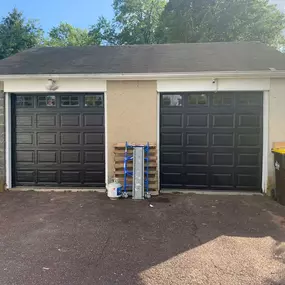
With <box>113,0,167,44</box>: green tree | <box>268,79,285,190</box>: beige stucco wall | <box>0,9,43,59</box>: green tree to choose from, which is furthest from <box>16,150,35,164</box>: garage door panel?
<box>113,0,167,44</box>: green tree

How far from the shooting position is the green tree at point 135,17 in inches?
1006

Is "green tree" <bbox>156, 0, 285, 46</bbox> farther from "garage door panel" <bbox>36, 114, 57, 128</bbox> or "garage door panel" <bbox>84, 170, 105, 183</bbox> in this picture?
"garage door panel" <bbox>84, 170, 105, 183</bbox>

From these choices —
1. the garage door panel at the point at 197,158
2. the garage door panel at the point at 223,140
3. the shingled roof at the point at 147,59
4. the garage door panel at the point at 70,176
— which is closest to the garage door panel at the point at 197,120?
the garage door panel at the point at 223,140

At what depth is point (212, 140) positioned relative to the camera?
6340mm

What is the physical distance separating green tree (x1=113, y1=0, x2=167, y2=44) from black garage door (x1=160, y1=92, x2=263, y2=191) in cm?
2110

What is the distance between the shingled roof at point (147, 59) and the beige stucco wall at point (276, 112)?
16.6 inches

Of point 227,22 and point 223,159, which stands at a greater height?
point 227,22

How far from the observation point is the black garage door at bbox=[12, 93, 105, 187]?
652 centimetres

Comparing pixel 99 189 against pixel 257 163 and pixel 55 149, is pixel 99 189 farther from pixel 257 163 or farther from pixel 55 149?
pixel 257 163

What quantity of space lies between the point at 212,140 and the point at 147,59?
9.39ft

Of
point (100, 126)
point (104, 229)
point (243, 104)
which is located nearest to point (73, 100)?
point (100, 126)

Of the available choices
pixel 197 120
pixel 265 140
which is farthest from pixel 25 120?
pixel 265 140

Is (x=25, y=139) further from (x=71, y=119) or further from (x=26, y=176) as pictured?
(x=71, y=119)

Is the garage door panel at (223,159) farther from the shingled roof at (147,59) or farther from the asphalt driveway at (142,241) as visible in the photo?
the shingled roof at (147,59)
